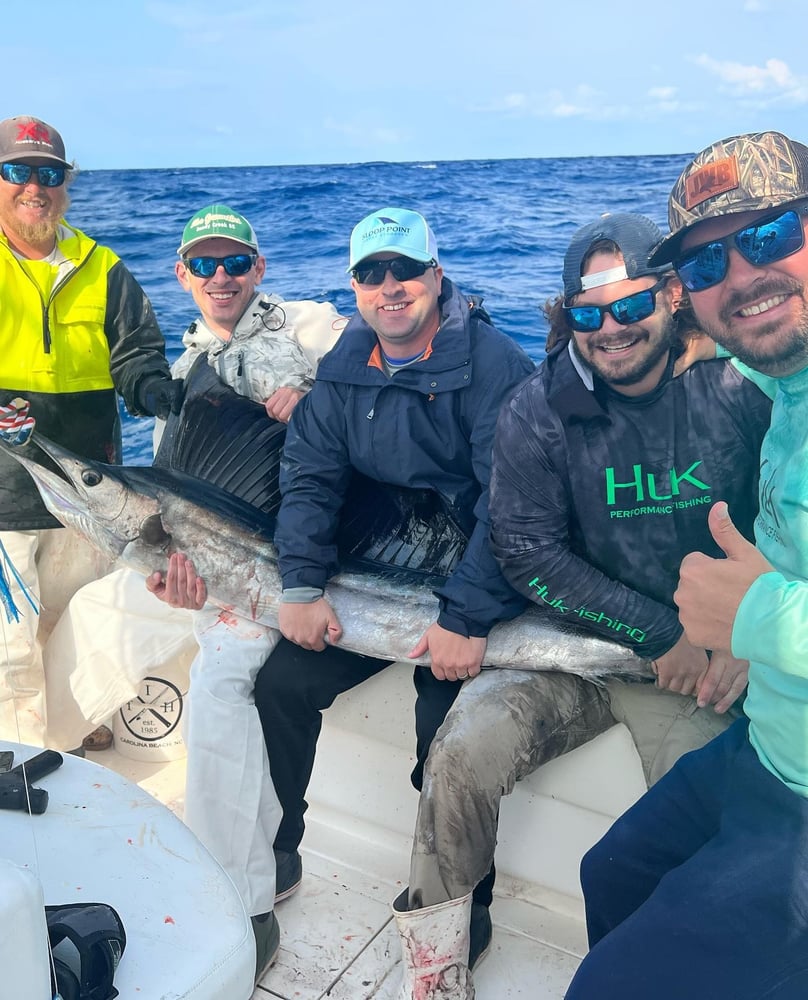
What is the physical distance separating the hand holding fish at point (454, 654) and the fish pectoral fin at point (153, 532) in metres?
0.80

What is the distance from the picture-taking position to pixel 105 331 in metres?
2.82

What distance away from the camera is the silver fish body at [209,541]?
2.16 m

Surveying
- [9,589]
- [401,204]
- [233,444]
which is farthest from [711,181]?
[401,204]

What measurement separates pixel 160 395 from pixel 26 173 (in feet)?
2.38

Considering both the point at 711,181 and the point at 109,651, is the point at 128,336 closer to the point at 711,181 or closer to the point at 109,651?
the point at 109,651

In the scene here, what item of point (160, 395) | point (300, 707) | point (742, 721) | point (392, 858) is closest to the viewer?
point (742, 721)

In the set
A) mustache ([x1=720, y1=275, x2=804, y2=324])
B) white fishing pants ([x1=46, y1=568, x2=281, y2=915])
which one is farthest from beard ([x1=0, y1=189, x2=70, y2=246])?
mustache ([x1=720, y1=275, x2=804, y2=324])

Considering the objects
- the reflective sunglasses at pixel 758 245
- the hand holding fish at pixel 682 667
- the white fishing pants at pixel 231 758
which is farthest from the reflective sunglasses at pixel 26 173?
the hand holding fish at pixel 682 667

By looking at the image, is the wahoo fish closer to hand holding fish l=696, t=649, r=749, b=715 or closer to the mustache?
hand holding fish l=696, t=649, r=749, b=715

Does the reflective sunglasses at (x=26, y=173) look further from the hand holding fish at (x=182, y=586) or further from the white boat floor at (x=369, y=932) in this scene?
the white boat floor at (x=369, y=932)

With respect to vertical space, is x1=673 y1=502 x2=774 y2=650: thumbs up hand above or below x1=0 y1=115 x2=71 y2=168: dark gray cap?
below

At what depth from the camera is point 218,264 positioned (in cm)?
261

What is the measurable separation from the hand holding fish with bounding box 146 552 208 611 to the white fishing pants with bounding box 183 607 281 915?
10.9 inches

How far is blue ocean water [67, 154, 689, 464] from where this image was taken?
9.48m
